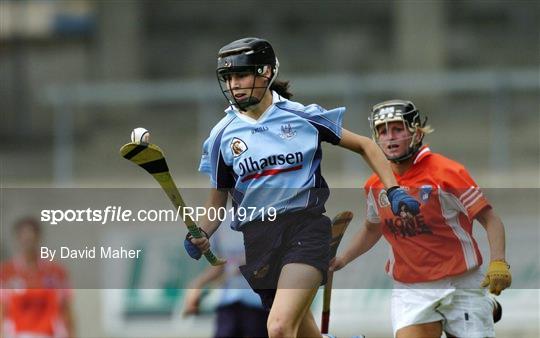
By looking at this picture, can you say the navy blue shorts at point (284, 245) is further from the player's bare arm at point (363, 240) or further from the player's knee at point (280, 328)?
the player's bare arm at point (363, 240)

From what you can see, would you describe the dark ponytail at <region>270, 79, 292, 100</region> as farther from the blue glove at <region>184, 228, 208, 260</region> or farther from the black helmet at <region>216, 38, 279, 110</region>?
the blue glove at <region>184, 228, 208, 260</region>

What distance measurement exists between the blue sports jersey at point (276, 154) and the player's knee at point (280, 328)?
534 millimetres

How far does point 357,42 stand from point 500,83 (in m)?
4.58

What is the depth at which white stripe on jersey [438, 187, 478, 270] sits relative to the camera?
249 inches

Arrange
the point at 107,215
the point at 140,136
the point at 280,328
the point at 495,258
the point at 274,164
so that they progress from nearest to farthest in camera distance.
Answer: the point at 280,328 < the point at 140,136 < the point at 274,164 < the point at 495,258 < the point at 107,215

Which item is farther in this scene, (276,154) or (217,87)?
(217,87)

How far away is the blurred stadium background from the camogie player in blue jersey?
11.7ft

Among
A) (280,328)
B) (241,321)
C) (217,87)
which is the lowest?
(241,321)

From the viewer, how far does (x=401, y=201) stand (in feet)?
19.1

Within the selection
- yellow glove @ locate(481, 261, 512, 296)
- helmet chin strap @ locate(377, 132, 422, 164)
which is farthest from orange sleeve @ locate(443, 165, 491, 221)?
yellow glove @ locate(481, 261, 512, 296)

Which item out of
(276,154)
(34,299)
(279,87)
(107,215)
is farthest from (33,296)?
(276,154)

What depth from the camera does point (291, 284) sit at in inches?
227

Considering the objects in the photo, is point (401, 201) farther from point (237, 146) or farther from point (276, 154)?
point (237, 146)

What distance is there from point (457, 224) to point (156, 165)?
4.96ft
